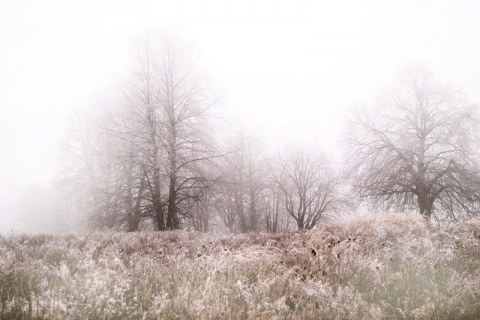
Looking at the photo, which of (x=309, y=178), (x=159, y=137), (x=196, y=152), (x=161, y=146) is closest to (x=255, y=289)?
→ (x=161, y=146)

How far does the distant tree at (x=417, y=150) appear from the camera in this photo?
16.5 metres

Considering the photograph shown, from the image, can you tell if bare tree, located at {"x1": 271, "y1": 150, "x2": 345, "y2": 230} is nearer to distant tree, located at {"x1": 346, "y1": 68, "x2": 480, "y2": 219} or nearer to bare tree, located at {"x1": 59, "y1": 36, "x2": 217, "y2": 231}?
distant tree, located at {"x1": 346, "y1": 68, "x2": 480, "y2": 219}

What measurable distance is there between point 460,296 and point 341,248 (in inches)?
83.8

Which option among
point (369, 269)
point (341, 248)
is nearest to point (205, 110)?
point (341, 248)

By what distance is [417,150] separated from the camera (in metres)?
17.5

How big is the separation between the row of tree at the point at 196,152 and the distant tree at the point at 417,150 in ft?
0.19

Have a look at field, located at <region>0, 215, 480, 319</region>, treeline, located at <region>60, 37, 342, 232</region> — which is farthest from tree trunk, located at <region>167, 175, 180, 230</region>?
field, located at <region>0, 215, 480, 319</region>

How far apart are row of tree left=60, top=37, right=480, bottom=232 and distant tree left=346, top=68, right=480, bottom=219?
6cm

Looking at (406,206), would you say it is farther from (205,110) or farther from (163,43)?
(163,43)

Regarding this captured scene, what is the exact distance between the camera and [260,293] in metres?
3.17

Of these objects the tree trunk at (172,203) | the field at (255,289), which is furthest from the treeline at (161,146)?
the field at (255,289)

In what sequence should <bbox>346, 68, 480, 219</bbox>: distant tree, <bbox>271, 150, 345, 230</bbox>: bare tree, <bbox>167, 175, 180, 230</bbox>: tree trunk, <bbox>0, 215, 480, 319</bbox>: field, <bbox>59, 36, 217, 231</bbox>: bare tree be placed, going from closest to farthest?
<bbox>0, 215, 480, 319</bbox>: field, <bbox>59, 36, 217, 231</bbox>: bare tree, <bbox>167, 175, 180, 230</bbox>: tree trunk, <bbox>346, 68, 480, 219</bbox>: distant tree, <bbox>271, 150, 345, 230</bbox>: bare tree

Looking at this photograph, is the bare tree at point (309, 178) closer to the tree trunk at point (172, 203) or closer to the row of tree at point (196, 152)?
the row of tree at point (196, 152)

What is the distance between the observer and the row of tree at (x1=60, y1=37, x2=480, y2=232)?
46.5 ft
